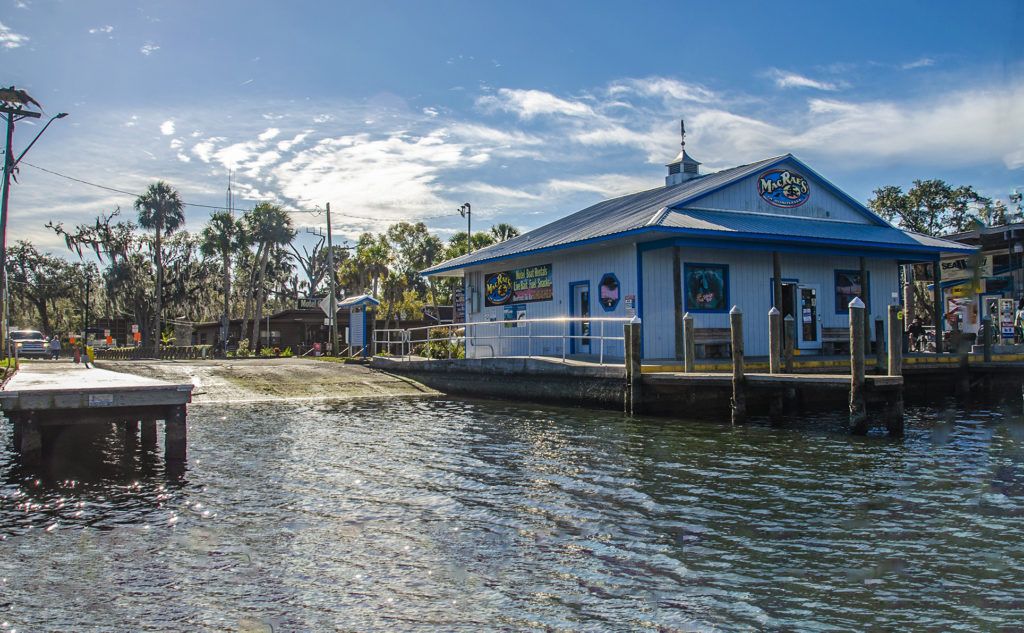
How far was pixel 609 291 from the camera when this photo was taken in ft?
69.5

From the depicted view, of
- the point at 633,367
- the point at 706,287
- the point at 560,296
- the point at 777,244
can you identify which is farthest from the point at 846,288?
the point at 633,367

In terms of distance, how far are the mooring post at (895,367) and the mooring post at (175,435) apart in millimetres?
10648

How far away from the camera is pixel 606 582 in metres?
5.83

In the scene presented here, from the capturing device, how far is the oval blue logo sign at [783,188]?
2272 centimetres

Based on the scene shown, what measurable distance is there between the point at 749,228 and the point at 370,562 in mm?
15876

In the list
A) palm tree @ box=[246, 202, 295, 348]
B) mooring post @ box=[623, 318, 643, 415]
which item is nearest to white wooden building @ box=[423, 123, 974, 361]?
mooring post @ box=[623, 318, 643, 415]

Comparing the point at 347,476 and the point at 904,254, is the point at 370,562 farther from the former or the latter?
the point at 904,254

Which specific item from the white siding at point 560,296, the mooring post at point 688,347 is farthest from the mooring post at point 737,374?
the white siding at point 560,296

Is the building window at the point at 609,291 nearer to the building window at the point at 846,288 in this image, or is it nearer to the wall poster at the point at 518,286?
the wall poster at the point at 518,286

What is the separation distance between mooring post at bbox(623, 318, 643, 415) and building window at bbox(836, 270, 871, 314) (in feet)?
32.7

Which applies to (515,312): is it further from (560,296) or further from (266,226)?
(266,226)

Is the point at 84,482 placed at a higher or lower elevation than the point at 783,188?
lower

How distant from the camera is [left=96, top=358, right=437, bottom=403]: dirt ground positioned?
21234mm

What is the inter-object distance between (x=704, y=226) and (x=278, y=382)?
1260 centimetres
